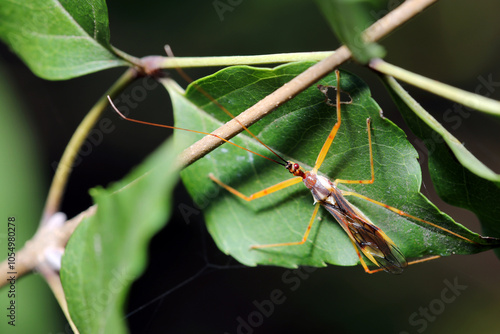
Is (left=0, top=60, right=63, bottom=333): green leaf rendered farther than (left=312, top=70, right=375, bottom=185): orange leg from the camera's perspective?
Yes

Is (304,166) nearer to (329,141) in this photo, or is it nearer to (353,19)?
(329,141)

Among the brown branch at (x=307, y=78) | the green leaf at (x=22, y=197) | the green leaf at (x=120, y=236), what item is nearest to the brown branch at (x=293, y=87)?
the brown branch at (x=307, y=78)

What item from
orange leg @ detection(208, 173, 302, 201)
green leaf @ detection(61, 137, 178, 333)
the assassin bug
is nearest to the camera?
green leaf @ detection(61, 137, 178, 333)

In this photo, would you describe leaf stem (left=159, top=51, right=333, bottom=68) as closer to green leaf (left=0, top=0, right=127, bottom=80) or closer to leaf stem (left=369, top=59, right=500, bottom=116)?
leaf stem (left=369, top=59, right=500, bottom=116)

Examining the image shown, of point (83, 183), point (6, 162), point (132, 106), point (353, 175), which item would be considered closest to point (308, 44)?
point (132, 106)

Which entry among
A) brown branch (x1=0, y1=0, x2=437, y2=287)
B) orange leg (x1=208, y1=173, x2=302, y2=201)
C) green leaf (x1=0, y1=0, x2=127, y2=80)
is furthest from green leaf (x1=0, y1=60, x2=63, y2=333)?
orange leg (x1=208, y1=173, x2=302, y2=201)

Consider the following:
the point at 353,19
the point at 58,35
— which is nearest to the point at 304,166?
the point at 353,19
